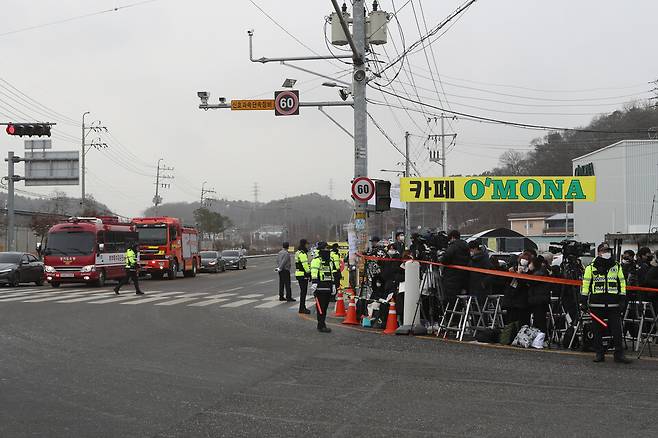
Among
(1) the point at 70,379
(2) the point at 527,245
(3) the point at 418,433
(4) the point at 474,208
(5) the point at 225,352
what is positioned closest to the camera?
(3) the point at 418,433

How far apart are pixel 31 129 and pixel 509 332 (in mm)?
24593

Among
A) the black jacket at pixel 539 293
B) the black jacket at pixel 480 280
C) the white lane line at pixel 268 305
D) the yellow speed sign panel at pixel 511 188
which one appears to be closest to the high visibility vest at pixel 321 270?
the black jacket at pixel 480 280

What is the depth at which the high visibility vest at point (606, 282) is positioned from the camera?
10688 mm

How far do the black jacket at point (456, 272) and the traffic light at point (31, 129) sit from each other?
22868 millimetres

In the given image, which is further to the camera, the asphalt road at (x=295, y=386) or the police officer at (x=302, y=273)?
the police officer at (x=302, y=273)

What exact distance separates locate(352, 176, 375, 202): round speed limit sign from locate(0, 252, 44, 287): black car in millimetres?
19052

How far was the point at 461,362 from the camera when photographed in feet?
34.6

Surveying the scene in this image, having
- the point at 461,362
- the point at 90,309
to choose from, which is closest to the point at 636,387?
the point at 461,362

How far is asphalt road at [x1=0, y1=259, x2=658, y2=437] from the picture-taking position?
261 inches

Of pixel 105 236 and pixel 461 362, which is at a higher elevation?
pixel 105 236

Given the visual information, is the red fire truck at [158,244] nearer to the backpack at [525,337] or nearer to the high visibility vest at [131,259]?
the high visibility vest at [131,259]

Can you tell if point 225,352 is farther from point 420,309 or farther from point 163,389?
point 420,309

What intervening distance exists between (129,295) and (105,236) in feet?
22.9

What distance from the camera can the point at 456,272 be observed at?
521 inches
